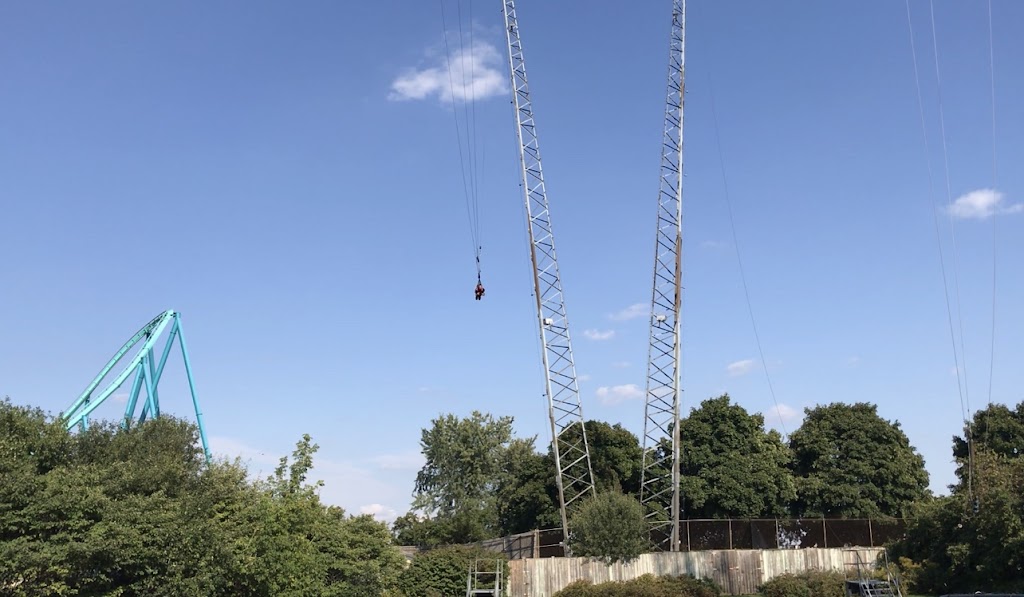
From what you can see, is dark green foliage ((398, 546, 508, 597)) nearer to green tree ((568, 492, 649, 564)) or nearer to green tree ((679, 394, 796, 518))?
green tree ((568, 492, 649, 564))

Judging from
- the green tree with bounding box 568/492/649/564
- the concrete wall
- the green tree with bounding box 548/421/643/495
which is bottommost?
the concrete wall

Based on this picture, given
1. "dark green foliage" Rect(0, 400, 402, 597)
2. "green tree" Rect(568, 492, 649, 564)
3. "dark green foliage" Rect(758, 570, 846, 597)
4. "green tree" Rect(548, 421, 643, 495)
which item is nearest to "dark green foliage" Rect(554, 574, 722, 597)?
"green tree" Rect(568, 492, 649, 564)

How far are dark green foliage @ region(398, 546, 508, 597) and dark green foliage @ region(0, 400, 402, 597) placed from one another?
3092 mm

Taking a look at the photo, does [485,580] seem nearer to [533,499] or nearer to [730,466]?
[533,499]

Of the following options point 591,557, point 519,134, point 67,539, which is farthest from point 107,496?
point 519,134

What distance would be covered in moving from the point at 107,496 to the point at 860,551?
34.9 metres

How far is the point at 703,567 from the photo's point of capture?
142 feet

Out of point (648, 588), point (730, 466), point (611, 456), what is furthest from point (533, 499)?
point (648, 588)

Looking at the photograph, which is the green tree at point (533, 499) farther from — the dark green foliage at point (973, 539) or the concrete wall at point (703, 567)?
the dark green foliage at point (973, 539)

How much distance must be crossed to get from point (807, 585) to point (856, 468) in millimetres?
24648

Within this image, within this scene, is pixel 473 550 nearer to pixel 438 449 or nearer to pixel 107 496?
pixel 107 496

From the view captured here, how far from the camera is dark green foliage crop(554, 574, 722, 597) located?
3900cm

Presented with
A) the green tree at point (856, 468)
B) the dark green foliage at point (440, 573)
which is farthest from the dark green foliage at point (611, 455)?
the dark green foliage at point (440, 573)

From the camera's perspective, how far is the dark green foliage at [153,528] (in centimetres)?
2581
